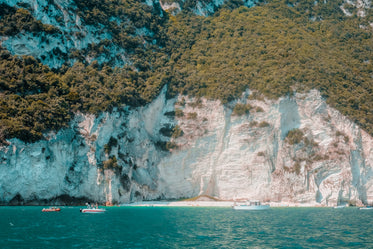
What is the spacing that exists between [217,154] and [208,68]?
65.7ft

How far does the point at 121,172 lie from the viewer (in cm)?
6294

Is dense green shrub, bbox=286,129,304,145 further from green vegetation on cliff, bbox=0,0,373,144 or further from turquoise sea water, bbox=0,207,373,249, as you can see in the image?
turquoise sea water, bbox=0,207,373,249

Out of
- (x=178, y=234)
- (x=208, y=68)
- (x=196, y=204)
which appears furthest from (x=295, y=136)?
(x=178, y=234)

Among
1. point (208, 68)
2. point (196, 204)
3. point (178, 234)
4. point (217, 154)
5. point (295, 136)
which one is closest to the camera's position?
point (178, 234)

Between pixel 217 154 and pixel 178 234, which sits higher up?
pixel 217 154

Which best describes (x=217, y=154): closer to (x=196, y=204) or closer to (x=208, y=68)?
(x=196, y=204)

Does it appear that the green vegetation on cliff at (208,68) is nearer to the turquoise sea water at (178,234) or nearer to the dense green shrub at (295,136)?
the dense green shrub at (295,136)

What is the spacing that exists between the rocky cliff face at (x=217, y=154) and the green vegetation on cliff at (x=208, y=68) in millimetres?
2546

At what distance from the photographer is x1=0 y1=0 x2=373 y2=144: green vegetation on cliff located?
193 ft

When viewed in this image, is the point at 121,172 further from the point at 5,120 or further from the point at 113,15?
the point at 113,15

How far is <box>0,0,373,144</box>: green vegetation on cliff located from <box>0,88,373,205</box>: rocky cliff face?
2546 mm

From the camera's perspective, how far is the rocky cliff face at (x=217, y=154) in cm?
6053

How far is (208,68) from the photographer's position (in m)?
81.0

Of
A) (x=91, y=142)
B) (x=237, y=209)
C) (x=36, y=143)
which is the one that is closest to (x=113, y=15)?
(x=91, y=142)
